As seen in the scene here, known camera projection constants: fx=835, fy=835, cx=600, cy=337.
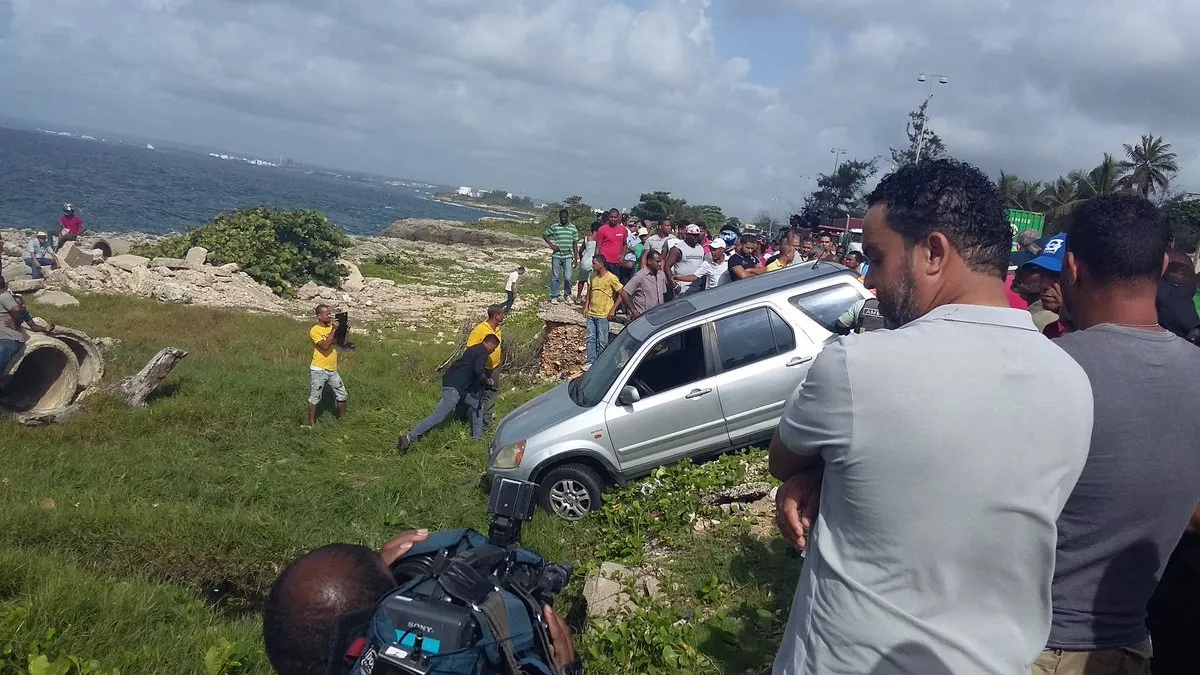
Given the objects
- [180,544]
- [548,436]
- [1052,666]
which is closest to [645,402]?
[548,436]

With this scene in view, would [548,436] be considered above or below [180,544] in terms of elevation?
above

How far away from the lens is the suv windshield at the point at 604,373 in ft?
23.6

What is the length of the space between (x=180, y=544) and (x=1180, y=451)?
21.6ft

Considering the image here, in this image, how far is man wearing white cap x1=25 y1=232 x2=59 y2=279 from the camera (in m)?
19.6

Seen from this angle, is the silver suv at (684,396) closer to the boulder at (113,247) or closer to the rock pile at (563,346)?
the rock pile at (563,346)

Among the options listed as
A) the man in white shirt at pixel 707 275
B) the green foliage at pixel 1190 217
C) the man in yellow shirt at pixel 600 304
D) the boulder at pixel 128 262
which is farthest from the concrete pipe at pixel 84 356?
the green foliage at pixel 1190 217

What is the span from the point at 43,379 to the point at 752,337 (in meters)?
8.88

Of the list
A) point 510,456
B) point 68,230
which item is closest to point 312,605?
point 510,456

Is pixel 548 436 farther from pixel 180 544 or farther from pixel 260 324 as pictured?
pixel 260 324

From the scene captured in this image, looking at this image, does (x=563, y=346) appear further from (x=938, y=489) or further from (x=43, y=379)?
(x=938, y=489)

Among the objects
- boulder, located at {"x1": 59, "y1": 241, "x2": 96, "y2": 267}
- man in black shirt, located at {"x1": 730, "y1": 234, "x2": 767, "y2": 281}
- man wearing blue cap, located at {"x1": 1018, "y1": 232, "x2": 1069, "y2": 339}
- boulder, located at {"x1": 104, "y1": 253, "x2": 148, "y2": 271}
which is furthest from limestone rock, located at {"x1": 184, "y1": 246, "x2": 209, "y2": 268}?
man wearing blue cap, located at {"x1": 1018, "y1": 232, "x2": 1069, "y2": 339}

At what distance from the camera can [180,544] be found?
255 inches

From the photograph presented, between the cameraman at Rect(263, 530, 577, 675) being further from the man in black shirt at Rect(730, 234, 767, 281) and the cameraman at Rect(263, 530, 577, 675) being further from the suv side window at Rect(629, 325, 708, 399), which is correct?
the man in black shirt at Rect(730, 234, 767, 281)

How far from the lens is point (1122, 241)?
2.29 meters
